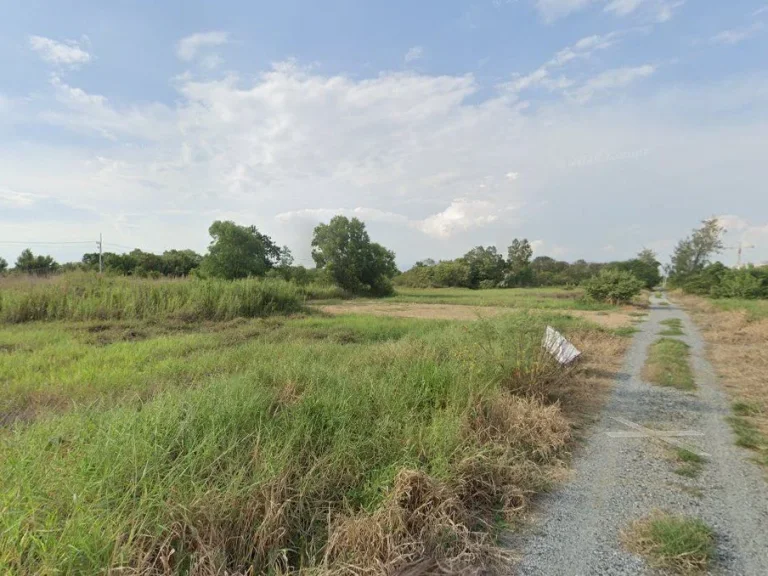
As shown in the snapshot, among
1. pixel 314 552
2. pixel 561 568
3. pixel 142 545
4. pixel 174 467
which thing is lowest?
pixel 561 568

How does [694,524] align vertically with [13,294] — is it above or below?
below

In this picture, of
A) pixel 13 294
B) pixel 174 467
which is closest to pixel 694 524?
pixel 174 467

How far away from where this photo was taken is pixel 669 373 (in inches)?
279

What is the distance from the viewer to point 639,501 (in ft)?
9.77

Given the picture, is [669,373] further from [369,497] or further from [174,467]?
[174,467]

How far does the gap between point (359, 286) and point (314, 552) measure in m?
37.2

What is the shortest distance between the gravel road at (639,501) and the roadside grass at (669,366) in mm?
1624

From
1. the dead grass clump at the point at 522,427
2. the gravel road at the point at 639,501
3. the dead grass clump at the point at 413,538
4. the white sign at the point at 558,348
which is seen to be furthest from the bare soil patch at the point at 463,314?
the dead grass clump at the point at 413,538

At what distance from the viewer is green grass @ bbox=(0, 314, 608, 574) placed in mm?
1850

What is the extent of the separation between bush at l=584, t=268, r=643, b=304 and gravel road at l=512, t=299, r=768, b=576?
2350 centimetres

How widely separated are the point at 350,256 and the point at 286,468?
36572 mm

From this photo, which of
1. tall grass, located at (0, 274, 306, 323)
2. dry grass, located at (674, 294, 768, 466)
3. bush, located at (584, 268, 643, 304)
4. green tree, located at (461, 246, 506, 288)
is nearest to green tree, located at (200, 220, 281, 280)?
tall grass, located at (0, 274, 306, 323)

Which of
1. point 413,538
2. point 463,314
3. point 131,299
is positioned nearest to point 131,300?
point 131,299

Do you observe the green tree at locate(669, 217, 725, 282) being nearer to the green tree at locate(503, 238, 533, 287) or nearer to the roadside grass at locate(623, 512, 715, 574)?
the green tree at locate(503, 238, 533, 287)
